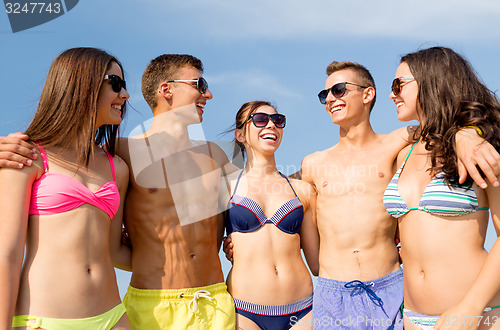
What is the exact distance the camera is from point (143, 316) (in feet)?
17.5

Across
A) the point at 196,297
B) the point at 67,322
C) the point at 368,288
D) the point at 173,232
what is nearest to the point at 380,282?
the point at 368,288

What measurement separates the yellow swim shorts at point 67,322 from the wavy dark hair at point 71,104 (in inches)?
55.8

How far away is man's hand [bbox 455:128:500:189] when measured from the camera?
4.09 metres

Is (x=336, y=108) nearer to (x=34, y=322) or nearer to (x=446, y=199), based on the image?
(x=446, y=199)

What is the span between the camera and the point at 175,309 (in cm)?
538

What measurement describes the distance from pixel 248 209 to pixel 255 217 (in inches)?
5.4

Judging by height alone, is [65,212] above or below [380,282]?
above

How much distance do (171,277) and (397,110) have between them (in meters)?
3.33

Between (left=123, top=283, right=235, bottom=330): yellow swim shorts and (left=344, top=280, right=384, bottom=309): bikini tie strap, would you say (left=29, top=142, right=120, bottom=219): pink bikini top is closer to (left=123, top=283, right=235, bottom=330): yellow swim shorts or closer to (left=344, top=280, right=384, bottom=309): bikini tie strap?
(left=123, top=283, right=235, bottom=330): yellow swim shorts

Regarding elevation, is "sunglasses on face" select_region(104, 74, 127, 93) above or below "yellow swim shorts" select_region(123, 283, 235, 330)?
above

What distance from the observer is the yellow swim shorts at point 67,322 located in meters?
3.95

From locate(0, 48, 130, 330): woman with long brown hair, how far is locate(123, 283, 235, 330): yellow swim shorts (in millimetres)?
817

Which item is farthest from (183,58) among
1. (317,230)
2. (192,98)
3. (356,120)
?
(317,230)

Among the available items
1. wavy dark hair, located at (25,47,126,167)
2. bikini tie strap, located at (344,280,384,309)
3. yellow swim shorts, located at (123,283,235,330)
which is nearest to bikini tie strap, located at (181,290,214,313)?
yellow swim shorts, located at (123,283,235,330)
